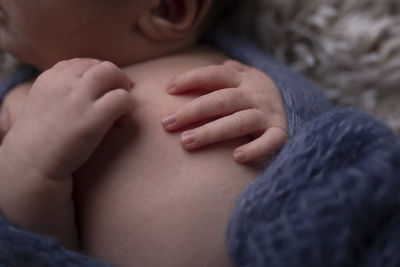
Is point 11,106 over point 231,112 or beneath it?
beneath

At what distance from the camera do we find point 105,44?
0.79m

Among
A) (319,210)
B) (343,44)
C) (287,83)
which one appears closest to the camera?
(319,210)

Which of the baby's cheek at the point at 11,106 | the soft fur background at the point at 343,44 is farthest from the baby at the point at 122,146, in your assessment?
the soft fur background at the point at 343,44

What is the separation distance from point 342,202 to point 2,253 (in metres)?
0.48

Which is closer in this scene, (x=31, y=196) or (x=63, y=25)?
(x=31, y=196)

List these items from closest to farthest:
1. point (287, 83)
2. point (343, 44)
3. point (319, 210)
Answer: point (319, 210)
point (287, 83)
point (343, 44)

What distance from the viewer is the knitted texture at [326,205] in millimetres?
541

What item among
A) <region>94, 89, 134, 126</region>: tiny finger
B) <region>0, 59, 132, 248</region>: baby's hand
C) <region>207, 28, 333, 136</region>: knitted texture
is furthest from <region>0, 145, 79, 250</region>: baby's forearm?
<region>207, 28, 333, 136</region>: knitted texture

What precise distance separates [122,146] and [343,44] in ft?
1.86

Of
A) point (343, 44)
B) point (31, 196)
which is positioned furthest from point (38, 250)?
point (343, 44)

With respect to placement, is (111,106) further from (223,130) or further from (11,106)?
(11,106)

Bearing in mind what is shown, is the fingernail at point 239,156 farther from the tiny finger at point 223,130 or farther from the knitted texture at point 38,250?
the knitted texture at point 38,250

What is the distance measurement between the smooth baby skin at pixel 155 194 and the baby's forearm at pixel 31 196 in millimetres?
49

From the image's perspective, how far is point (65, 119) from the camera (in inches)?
23.5
